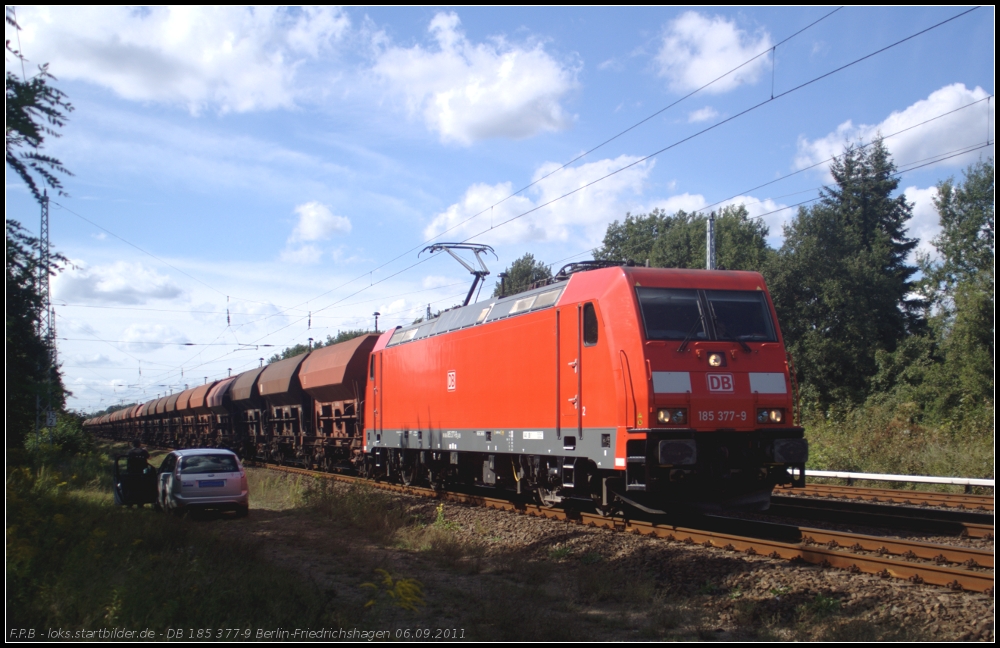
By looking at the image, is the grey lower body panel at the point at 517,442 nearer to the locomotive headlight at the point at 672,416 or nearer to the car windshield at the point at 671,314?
the locomotive headlight at the point at 672,416

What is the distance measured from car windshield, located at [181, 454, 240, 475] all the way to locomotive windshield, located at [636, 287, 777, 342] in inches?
365

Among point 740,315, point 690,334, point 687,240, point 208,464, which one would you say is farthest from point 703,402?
point 687,240

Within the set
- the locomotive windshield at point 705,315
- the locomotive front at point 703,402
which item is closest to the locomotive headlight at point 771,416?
the locomotive front at point 703,402

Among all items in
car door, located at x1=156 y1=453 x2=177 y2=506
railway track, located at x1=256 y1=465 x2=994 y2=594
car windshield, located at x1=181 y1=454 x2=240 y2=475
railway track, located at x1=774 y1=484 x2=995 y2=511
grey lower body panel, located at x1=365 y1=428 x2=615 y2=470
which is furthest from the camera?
car door, located at x1=156 y1=453 x2=177 y2=506

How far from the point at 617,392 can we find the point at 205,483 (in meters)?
8.74

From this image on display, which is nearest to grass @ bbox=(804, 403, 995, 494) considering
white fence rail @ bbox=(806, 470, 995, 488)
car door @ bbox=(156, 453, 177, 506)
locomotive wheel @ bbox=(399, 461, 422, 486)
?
white fence rail @ bbox=(806, 470, 995, 488)

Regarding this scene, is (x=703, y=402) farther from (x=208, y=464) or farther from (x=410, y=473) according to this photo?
(x=410, y=473)

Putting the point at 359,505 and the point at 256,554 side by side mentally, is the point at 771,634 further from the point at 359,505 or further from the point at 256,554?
the point at 359,505

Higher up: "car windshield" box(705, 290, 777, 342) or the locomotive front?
"car windshield" box(705, 290, 777, 342)

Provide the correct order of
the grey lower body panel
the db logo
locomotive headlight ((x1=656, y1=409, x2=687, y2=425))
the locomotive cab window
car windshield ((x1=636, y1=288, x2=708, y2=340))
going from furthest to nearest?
the locomotive cab window → the grey lower body panel → car windshield ((x1=636, y1=288, x2=708, y2=340)) → the db logo → locomotive headlight ((x1=656, y1=409, x2=687, y2=425))

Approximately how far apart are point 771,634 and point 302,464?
26.1 metres

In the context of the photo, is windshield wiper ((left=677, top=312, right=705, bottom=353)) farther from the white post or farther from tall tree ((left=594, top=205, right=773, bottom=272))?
tall tree ((left=594, top=205, right=773, bottom=272))

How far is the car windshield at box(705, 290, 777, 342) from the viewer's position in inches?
442

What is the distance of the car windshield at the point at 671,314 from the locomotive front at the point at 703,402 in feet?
0.05
